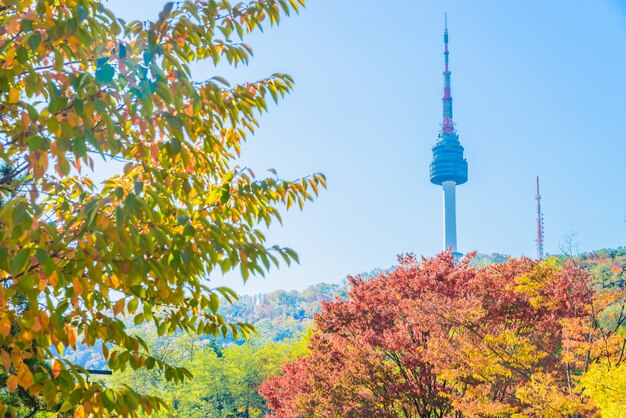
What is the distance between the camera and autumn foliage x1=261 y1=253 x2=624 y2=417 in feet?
44.3

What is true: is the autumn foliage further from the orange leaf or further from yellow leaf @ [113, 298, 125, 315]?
the orange leaf

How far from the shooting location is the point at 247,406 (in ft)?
140

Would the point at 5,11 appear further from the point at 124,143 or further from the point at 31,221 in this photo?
the point at 31,221

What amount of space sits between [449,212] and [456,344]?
4823 inches

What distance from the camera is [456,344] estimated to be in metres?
14.1

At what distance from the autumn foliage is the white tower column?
11428cm

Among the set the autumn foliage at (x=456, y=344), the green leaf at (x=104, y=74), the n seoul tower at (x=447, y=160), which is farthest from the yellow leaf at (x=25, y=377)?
the n seoul tower at (x=447, y=160)

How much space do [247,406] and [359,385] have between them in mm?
26615

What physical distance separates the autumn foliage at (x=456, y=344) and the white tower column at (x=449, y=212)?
114278mm

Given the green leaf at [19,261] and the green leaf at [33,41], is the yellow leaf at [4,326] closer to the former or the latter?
the green leaf at [19,261]

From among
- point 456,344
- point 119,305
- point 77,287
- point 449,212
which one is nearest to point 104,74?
point 77,287

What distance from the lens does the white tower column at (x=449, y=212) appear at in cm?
13262

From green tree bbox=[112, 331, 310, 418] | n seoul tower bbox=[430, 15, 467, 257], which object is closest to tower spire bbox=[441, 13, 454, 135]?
n seoul tower bbox=[430, 15, 467, 257]

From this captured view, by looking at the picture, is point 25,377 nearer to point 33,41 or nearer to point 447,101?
point 33,41
